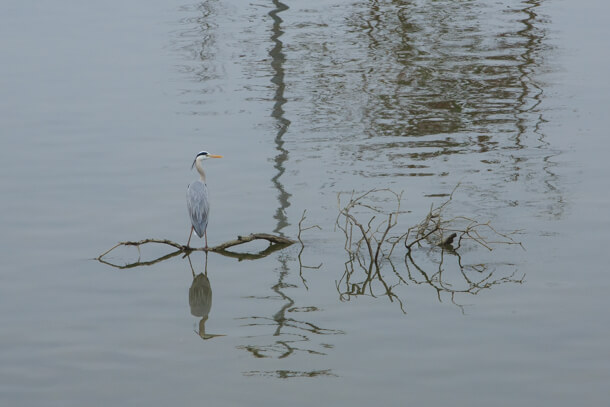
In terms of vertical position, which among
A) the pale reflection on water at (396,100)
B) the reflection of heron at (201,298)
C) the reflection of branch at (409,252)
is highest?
the reflection of branch at (409,252)

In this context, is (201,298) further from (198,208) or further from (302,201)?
(302,201)

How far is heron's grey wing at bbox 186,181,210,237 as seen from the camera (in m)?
12.4

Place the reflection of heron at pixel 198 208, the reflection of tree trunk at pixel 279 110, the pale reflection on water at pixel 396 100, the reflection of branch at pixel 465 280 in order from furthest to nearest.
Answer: the reflection of tree trunk at pixel 279 110, the reflection of heron at pixel 198 208, the pale reflection on water at pixel 396 100, the reflection of branch at pixel 465 280

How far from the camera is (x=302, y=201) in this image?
14102mm

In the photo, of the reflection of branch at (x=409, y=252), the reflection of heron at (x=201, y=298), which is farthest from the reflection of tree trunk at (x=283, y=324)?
the reflection of branch at (x=409, y=252)

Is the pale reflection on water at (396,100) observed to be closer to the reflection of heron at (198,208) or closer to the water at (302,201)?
the water at (302,201)

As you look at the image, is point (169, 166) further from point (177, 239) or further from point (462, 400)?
point (462, 400)

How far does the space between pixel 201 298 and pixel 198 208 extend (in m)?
1.44

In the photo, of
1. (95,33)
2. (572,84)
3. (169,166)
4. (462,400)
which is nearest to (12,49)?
(95,33)

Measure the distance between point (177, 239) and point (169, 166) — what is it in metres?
2.93

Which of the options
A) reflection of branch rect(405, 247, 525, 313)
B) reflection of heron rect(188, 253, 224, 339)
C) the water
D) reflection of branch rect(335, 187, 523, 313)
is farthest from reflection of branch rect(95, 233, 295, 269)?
reflection of branch rect(405, 247, 525, 313)

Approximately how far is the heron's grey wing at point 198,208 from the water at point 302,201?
456mm

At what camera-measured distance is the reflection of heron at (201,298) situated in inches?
424

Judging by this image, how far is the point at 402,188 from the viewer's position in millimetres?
14352
